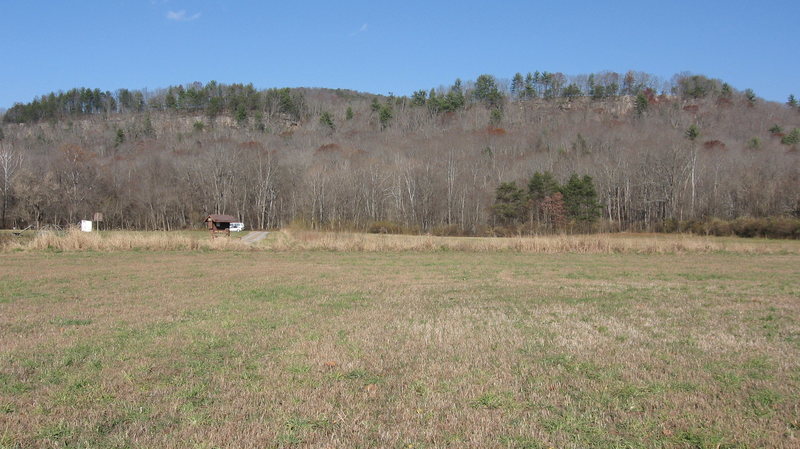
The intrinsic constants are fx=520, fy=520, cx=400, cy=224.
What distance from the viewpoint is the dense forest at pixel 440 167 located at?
66250 mm

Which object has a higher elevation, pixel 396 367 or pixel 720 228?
pixel 720 228

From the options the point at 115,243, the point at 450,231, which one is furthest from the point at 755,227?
the point at 115,243

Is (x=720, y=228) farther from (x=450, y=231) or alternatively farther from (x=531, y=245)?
(x=531, y=245)

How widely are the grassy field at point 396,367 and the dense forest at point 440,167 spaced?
27309 mm

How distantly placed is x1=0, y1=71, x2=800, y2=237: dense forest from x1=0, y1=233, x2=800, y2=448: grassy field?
27309 millimetres

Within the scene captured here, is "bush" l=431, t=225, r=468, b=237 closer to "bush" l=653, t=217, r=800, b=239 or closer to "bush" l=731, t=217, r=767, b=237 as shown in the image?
"bush" l=653, t=217, r=800, b=239

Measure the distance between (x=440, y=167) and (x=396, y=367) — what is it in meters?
77.5

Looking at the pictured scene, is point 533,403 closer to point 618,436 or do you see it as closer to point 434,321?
point 618,436

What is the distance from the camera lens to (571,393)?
5.13 meters

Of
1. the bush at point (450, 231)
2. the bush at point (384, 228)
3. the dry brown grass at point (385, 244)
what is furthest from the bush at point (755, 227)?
the bush at point (384, 228)

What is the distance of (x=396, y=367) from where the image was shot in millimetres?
6004

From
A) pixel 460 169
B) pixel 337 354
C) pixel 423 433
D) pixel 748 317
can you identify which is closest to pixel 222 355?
pixel 337 354

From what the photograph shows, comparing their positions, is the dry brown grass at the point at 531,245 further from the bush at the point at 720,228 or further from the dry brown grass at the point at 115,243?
the bush at the point at 720,228

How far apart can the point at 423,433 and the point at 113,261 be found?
21.1m
